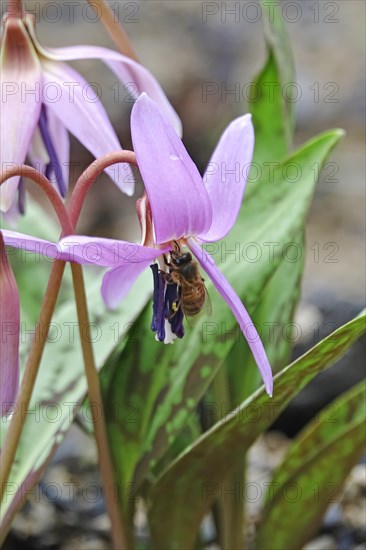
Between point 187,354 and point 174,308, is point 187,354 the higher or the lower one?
the lower one

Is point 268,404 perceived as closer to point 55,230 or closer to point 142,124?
point 142,124

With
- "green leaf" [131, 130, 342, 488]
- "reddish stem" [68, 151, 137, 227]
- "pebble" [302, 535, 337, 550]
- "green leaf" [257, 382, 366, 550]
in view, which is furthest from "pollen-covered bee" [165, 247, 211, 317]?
"pebble" [302, 535, 337, 550]

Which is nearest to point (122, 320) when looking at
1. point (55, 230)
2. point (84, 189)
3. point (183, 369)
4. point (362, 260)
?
point (183, 369)

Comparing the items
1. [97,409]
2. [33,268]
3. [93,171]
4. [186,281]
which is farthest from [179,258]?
[33,268]

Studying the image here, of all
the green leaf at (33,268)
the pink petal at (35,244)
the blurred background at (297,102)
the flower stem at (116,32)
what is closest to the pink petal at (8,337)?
the pink petal at (35,244)

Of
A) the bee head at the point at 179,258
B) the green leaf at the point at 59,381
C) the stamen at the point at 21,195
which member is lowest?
the green leaf at the point at 59,381

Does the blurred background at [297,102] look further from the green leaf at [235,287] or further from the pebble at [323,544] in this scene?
the green leaf at [235,287]

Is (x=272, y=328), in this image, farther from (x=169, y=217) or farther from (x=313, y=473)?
(x=169, y=217)
